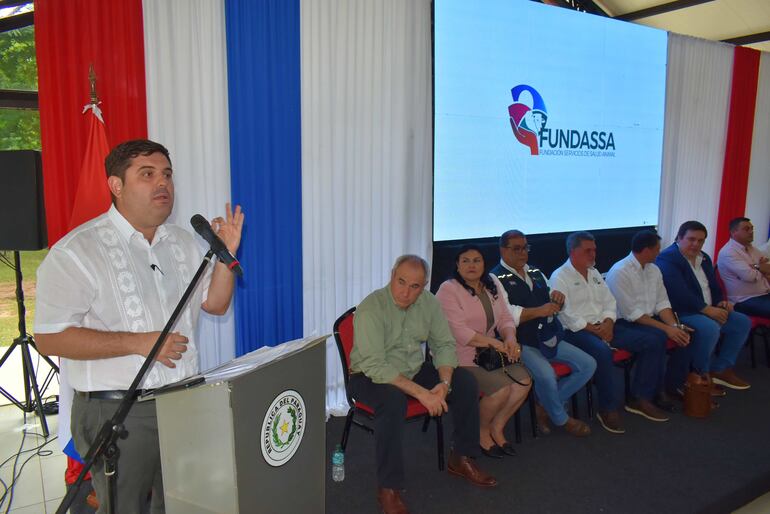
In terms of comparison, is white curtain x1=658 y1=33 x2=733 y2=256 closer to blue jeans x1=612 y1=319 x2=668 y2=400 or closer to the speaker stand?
blue jeans x1=612 y1=319 x2=668 y2=400

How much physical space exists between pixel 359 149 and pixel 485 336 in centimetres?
155

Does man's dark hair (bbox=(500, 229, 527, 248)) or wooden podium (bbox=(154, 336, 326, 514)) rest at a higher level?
man's dark hair (bbox=(500, 229, 527, 248))

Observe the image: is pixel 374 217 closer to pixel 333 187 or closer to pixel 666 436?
pixel 333 187

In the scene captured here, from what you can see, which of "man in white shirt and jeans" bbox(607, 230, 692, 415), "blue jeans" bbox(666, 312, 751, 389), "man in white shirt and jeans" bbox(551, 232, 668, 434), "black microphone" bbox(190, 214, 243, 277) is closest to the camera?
"black microphone" bbox(190, 214, 243, 277)

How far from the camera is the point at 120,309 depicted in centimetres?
165

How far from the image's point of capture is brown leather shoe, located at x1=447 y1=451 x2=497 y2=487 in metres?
2.88

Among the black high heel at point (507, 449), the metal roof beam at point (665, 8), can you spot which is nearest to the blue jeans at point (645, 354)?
the black high heel at point (507, 449)

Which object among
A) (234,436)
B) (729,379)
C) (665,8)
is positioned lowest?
(729,379)

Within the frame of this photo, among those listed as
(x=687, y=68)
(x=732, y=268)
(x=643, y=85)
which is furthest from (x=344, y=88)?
(x=687, y=68)

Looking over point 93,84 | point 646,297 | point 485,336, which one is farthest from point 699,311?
point 93,84

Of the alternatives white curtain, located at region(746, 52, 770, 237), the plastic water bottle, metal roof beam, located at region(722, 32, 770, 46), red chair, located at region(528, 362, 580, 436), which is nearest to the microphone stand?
the plastic water bottle

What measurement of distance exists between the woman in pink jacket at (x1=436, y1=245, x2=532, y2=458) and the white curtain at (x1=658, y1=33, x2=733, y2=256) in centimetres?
331

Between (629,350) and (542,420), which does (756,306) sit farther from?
(542,420)

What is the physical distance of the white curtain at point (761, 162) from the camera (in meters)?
6.42
